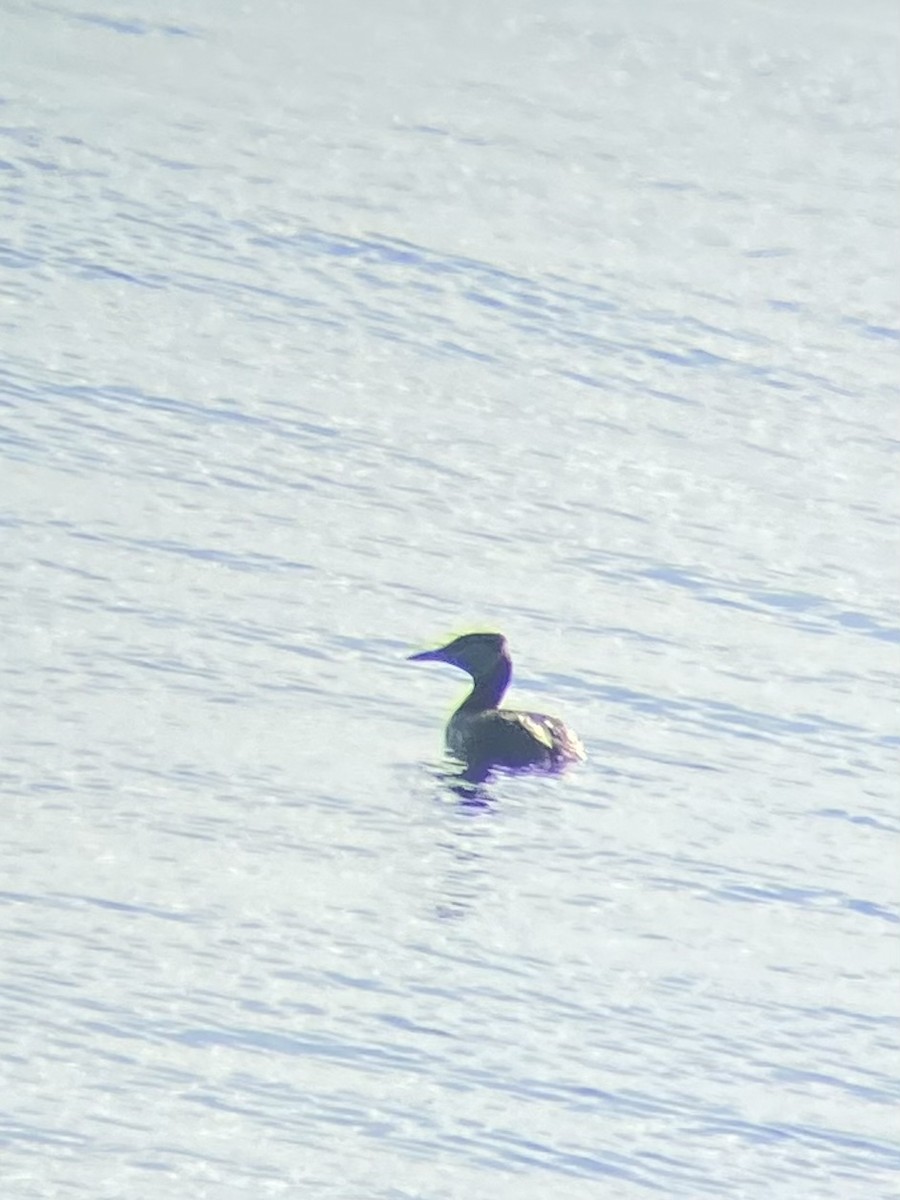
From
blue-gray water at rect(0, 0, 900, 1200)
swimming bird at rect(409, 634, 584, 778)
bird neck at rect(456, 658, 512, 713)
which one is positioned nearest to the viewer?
blue-gray water at rect(0, 0, 900, 1200)

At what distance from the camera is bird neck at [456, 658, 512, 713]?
1599cm

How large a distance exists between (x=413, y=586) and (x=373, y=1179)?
766 cm

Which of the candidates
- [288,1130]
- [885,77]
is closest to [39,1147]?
[288,1130]

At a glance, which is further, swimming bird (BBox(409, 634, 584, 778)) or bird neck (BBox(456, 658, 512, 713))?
bird neck (BBox(456, 658, 512, 713))

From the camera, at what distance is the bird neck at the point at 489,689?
630 inches

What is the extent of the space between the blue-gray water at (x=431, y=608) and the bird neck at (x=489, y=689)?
0.30 m

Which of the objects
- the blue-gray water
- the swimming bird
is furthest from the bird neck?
the blue-gray water

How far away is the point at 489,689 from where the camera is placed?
16.3 m

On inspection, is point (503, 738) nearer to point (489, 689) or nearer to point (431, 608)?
point (489, 689)

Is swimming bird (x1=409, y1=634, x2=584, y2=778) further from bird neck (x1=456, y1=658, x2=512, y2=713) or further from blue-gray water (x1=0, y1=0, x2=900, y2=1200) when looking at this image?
blue-gray water (x1=0, y1=0, x2=900, y2=1200)

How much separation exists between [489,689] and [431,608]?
5.76 ft

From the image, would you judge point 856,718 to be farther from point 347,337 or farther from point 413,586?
point 347,337

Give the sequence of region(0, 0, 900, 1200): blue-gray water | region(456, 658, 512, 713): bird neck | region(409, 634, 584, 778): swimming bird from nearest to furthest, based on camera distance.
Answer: region(0, 0, 900, 1200): blue-gray water → region(409, 634, 584, 778): swimming bird → region(456, 658, 512, 713): bird neck

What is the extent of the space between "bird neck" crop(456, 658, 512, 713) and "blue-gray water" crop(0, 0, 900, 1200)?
0.99ft
